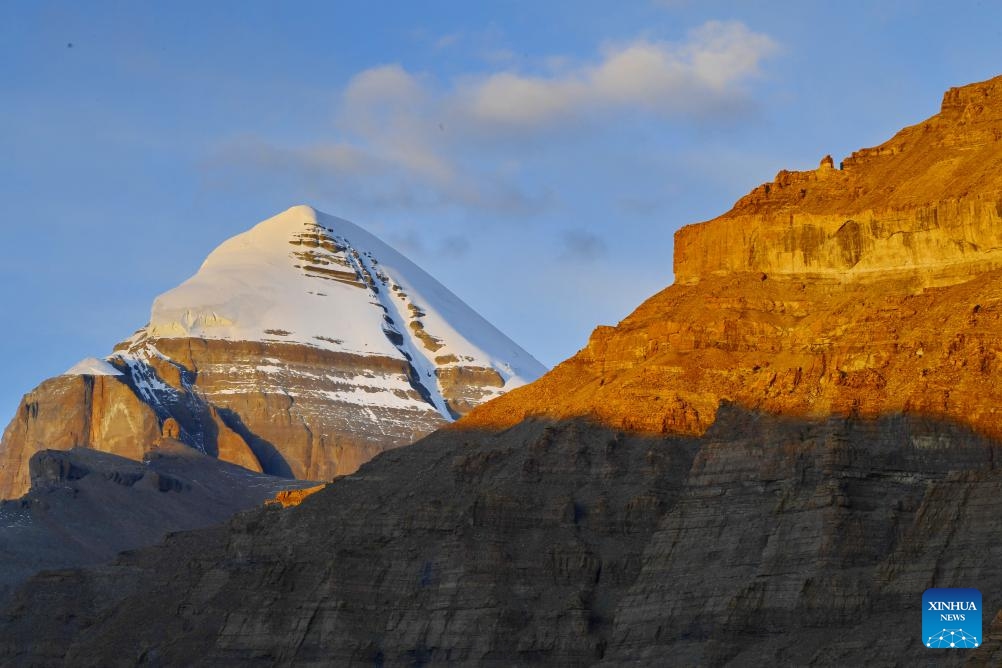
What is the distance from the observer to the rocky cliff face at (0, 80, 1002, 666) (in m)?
123

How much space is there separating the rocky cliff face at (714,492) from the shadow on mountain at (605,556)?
17 cm

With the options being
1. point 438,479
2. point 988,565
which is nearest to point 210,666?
point 438,479

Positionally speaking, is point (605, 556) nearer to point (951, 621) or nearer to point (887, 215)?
point (887, 215)

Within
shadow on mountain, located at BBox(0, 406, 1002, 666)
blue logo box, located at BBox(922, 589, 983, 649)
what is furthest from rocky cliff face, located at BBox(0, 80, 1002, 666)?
blue logo box, located at BBox(922, 589, 983, 649)

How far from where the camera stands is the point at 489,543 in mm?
144250

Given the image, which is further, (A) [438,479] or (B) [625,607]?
(A) [438,479]

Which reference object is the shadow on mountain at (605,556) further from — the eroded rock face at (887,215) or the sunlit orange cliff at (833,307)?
the eroded rock face at (887,215)

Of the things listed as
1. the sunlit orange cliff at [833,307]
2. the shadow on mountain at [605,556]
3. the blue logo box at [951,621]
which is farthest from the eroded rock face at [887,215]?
the blue logo box at [951,621]

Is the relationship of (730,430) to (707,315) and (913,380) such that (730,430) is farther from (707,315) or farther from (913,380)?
(707,315)

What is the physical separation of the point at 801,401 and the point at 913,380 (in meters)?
6.67

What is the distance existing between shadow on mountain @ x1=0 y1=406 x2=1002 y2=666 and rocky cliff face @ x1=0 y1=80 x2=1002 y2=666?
17 cm

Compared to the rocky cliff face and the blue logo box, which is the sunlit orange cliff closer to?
the rocky cliff face

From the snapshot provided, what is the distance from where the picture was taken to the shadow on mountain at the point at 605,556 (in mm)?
120375

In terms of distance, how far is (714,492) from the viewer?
13462 cm
